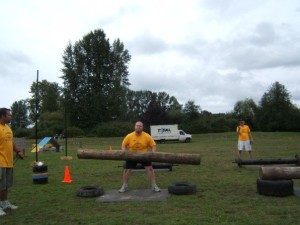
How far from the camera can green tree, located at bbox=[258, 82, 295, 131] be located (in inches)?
2852

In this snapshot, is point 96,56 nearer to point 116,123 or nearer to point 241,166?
point 116,123

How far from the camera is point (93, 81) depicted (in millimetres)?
63156

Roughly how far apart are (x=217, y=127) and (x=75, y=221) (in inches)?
2458

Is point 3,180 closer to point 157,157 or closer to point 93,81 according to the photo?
point 157,157

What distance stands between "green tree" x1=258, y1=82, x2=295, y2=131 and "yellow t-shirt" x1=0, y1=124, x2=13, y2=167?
69.7 m

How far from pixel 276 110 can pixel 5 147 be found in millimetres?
78633

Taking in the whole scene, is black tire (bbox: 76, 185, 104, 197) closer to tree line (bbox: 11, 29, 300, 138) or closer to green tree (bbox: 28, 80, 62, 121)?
tree line (bbox: 11, 29, 300, 138)

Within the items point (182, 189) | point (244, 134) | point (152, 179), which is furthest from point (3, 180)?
point (244, 134)

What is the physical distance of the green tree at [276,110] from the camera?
2852 inches

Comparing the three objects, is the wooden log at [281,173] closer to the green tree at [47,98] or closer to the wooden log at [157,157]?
the wooden log at [157,157]

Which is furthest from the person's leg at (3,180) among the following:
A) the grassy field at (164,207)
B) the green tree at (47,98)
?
the green tree at (47,98)

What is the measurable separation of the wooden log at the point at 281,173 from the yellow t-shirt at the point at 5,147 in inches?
204

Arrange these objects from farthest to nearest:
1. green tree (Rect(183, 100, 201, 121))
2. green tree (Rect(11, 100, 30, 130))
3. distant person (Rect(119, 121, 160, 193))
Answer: green tree (Rect(11, 100, 30, 130)) → green tree (Rect(183, 100, 201, 121)) → distant person (Rect(119, 121, 160, 193))

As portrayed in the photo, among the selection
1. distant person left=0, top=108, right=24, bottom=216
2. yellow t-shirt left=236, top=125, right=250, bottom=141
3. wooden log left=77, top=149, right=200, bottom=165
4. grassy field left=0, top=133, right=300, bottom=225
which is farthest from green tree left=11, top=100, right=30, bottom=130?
distant person left=0, top=108, right=24, bottom=216
